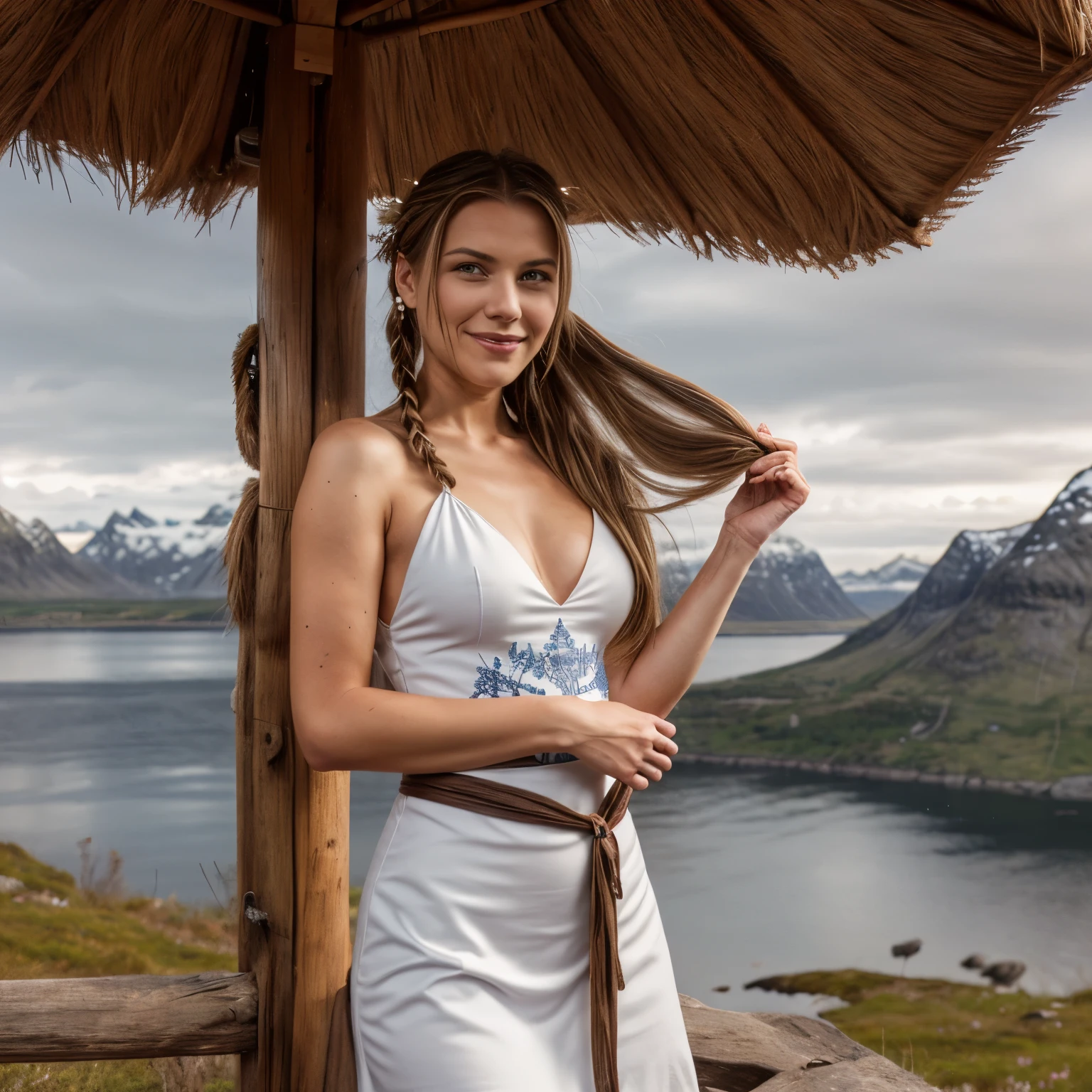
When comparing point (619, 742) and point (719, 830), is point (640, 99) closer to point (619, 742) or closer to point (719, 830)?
point (619, 742)

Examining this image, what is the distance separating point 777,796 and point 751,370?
235 cm

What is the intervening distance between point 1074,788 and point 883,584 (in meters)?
1.44

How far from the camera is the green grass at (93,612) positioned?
4.95m

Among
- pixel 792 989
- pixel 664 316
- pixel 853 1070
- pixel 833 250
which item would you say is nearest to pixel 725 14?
pixel 833 250

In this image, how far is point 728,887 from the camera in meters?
5.72

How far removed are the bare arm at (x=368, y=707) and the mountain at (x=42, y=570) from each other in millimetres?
3907

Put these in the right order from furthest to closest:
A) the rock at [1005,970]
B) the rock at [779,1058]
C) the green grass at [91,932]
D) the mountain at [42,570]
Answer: the rock at [1005,970], the mountain at [42,570], the green grass at [91,932], the rock at [779,1058]

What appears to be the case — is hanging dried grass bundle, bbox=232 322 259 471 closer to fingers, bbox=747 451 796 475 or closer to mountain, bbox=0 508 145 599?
fingers, bbox=747 451 796 475

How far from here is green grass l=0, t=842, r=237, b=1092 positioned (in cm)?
470

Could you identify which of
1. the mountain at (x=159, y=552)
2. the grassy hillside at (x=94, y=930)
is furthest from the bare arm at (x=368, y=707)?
the mountain at (x=159, y=552)

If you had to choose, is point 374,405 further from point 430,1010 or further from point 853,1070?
point 853,1070

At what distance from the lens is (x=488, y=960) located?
1448mm

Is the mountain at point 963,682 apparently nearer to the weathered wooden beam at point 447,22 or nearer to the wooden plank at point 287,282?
the wooden plank at point 287,282

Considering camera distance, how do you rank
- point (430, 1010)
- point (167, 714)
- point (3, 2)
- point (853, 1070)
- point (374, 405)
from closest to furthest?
1. point (430, 1010)
2. point (3, 2)
3. point (374, 405)
4. point (853, 1070)
5. point (167, 714)
